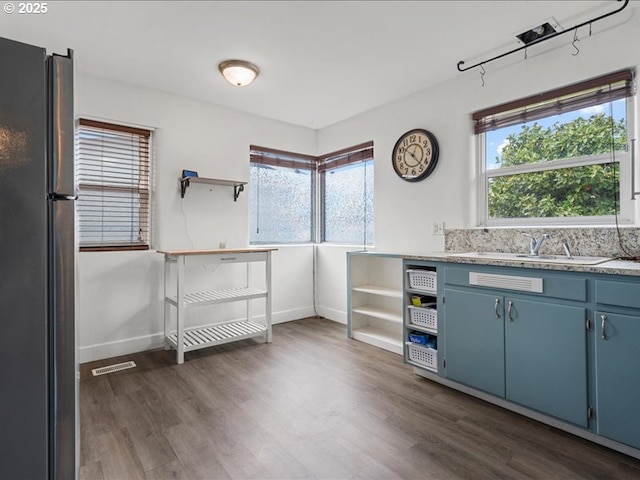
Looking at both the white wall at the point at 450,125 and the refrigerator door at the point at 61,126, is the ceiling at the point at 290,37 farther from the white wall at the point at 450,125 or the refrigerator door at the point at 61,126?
the refrigerator door at the point at 61,126

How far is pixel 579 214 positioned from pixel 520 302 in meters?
0.94

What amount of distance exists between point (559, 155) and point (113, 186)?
370cm

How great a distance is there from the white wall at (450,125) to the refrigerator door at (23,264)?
291 cm

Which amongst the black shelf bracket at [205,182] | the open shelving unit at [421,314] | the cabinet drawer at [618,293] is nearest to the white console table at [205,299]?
the black shelf bracket at [205,182]

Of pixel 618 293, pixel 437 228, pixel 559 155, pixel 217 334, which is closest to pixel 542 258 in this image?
pixel 618 293

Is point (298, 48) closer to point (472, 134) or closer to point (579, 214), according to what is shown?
point (472, 134)

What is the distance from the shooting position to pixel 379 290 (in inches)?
135

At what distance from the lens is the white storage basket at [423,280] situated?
2549 mm

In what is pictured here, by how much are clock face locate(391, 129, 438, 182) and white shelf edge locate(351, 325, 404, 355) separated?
61.9 inches

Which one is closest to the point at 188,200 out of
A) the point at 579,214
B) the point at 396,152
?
the point at 396,152

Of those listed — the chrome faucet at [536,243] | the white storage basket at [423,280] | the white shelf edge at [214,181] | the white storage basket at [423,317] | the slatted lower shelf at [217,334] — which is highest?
the white shelf edge at [214,181]

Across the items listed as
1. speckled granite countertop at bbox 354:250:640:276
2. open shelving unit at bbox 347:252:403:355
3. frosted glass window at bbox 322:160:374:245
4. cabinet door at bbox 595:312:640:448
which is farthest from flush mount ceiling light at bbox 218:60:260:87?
cabinet door at bbox 595:312:640:448

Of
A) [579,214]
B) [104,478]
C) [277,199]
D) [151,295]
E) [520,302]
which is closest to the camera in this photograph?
[104,478]

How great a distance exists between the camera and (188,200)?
3.45 metres
